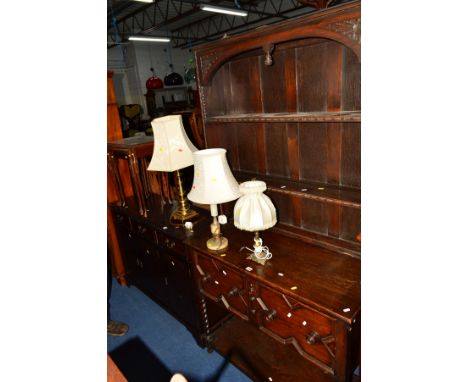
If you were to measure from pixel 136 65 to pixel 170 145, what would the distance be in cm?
1178

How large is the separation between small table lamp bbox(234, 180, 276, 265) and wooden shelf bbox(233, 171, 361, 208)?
18 cm

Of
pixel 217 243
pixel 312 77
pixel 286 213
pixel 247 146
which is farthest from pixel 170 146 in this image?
pixel 312 77

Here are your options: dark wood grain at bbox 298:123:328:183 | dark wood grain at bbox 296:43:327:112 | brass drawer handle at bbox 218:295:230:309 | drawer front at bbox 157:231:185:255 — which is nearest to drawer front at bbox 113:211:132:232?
drawer front at bbox 157:231:185:255

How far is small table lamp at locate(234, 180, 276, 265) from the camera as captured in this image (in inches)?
68.8

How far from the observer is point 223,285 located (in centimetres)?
199

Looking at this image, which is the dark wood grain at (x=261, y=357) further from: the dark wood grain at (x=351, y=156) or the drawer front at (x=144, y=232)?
the dark wood grain at (x=351, y=156)

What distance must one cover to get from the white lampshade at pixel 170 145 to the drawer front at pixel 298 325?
1085 millimetres

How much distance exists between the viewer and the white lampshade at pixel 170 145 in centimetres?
223

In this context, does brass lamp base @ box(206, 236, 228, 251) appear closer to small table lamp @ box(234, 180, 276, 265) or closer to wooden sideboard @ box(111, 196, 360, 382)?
wooden sideboard @ box(111, 196, 360, 382)

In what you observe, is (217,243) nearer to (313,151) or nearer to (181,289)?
(181,289)
